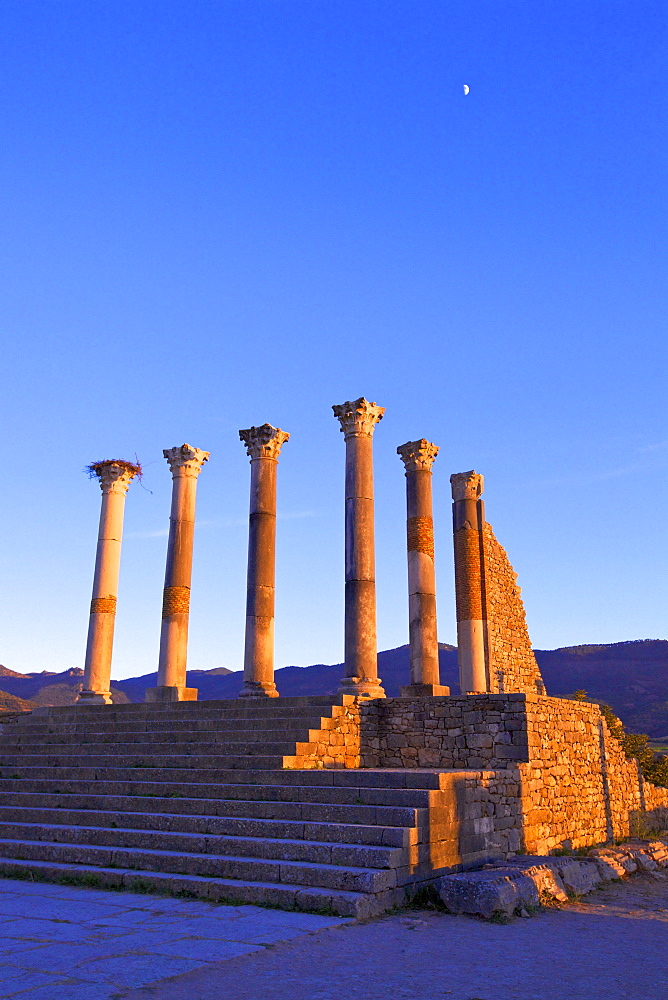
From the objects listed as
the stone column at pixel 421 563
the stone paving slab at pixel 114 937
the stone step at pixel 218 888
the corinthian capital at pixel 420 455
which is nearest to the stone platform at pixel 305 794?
the stone step at pixel 218 888

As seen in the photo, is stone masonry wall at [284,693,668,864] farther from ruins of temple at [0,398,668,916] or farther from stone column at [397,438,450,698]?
stone column at [397,438,450,698]

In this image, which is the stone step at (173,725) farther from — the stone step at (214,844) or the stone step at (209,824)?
the stone step at (214,844)

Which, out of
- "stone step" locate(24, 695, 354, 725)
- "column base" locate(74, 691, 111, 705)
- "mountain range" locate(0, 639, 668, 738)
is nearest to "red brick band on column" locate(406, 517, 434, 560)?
"stone step" locate(24, 695, 354, 725)

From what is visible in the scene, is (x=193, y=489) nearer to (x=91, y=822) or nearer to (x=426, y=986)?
(x=91, y=822)

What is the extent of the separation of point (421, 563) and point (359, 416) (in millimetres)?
3845

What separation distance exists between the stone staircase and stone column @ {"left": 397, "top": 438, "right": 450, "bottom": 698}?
3.60 m

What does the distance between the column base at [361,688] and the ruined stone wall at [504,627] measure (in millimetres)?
4321

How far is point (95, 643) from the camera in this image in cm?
2205

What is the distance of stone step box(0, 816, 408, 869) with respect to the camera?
8562mm

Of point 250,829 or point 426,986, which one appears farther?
point 250,829

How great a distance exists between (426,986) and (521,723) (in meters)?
8.66

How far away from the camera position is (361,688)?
1711 centimetres

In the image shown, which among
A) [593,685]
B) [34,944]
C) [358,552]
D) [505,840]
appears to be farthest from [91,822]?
[593,685]

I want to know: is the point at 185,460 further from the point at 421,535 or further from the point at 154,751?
the point at 154,751
